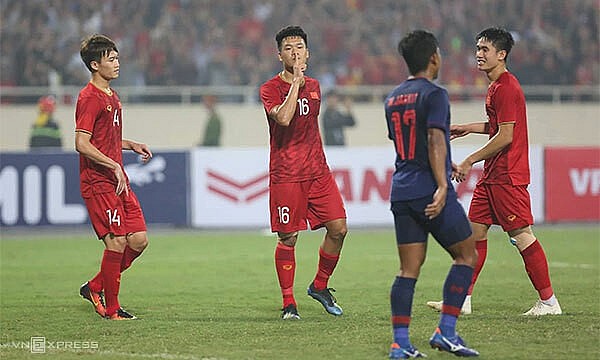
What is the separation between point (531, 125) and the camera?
23.2 meters

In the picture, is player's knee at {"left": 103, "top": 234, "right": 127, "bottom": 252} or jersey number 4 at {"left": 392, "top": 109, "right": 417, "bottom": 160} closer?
jersey number 4 at {"left": 392, "top": 109, "right": 417, "bottom": 160}

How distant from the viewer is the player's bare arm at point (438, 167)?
6.51 m

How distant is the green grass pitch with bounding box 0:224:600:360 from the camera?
723 centimetres

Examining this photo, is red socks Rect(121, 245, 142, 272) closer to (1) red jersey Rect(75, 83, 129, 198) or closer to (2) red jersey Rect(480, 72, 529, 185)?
(1) red jersey Rect(75, 83, 129, 198)

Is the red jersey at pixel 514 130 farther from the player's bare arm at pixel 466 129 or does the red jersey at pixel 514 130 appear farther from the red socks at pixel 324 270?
the red socks at pixel 324 270

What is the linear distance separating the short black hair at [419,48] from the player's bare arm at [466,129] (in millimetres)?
2042

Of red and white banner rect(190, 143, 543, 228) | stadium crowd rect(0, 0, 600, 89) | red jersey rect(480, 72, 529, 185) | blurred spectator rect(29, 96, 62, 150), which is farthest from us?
stadium crowd rect(0, 0, 600, 89)

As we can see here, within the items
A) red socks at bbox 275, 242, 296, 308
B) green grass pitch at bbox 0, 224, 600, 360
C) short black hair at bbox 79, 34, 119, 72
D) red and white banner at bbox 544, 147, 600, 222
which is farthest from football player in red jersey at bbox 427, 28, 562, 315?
red and white banner at bbox 544, 147, 600, 222

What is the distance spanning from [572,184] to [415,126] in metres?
13.1

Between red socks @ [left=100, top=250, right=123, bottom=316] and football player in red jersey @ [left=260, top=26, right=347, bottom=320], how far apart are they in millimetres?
1356

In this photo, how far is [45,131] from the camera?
20.0 m

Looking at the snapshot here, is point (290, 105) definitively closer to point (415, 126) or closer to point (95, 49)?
point (95, 49)

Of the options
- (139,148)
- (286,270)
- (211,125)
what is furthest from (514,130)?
(211,125)

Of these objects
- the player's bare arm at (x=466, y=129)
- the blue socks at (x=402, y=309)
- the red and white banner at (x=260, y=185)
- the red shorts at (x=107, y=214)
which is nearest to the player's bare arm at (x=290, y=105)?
the player's bare arm at (x=466, y=129)
